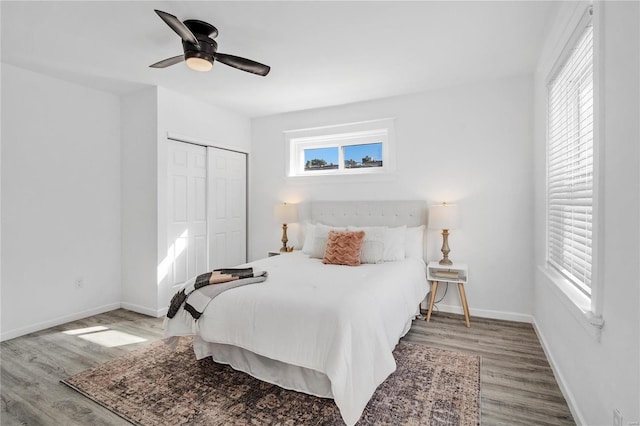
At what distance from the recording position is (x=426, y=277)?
3.54 metres

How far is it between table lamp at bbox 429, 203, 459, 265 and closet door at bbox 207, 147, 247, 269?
9.09ft

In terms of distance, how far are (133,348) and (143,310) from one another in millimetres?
1037

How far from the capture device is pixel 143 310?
3.77 metres

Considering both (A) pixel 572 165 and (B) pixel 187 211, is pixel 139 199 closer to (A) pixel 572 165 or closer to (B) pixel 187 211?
(B) pixel 187 211

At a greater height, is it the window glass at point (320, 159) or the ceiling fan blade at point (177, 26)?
the ceiling fan blade at point (177, 26)

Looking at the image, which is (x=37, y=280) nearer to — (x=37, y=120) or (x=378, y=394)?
(x=37, y=120)

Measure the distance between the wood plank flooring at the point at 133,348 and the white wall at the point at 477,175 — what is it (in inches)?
18.0

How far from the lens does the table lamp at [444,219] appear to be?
338 centimetres

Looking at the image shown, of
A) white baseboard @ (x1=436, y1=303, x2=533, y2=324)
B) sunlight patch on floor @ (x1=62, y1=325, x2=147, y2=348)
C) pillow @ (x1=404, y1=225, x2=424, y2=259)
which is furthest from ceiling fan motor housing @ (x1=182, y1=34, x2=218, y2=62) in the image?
white baseboard @ (x1=436, y1=303, x2=533, y2=324)

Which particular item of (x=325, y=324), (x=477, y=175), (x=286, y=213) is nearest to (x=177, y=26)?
(x=325, y=324)

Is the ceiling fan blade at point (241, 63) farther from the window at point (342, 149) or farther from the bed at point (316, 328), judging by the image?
the window at point (342, 149)

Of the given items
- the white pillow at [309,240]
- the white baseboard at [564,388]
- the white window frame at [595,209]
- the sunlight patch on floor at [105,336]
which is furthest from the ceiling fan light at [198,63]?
Answer: the white baseboard at [564,388]

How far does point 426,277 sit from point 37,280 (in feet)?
13.3

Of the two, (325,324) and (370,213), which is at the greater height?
(370,213)
